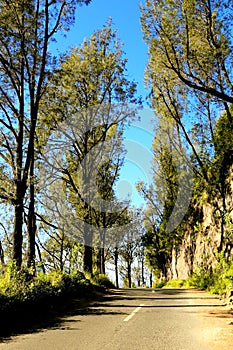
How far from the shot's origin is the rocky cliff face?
2273 centimetres

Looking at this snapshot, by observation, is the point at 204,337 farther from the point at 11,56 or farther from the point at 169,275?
the point at 169,275

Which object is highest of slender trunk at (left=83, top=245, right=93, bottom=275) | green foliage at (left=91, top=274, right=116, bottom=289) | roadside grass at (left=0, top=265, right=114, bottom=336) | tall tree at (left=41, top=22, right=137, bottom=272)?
tall tree at (left=41, top=22, right=137, bottom=272)

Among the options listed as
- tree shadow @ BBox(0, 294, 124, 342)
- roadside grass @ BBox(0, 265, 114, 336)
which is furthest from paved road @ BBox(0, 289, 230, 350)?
roadside grass @ BBox(0, 265, 114, 336)

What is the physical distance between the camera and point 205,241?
1133 inches

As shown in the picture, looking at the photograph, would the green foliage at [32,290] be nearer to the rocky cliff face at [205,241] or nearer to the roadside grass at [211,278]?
the roadside grass at [211,278]

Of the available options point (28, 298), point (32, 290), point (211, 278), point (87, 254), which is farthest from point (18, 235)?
point (211, 278)

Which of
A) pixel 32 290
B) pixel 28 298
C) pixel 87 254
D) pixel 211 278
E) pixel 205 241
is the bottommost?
pixel 211 278

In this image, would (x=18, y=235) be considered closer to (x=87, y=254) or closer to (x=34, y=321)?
(x=34, y=321)

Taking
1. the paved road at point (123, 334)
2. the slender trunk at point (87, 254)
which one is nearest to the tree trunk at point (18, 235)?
the paved road at point (123, 334)

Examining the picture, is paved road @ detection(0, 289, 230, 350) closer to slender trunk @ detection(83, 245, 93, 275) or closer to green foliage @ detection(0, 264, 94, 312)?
green foliage @ detection(0, 264, 94, 312)

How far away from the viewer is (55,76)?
18531 millimetres

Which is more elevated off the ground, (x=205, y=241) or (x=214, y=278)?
(x=205, y=241)

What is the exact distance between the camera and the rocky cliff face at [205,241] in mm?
22734

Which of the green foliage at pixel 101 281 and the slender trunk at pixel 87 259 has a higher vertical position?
the slender trunk at pixel 87 259
